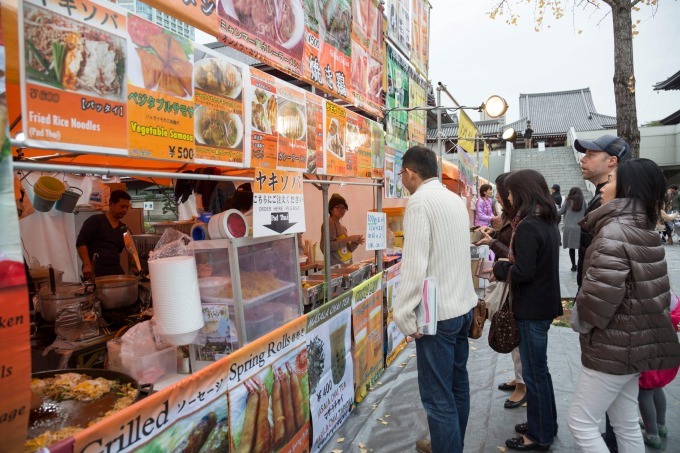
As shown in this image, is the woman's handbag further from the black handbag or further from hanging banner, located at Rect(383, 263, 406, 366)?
hanging banner, located at Rect(383, 263, 406, 366)

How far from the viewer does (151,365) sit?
216 cm

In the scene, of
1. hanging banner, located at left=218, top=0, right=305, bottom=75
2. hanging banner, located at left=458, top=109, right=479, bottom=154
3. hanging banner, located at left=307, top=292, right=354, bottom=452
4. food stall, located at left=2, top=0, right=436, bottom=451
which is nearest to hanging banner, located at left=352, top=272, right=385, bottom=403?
food stall, located at left=2, top=0, right=436, bottom=451

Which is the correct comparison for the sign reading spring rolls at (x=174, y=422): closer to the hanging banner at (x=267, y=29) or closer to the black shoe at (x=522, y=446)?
the hanging banner at (x=267, y=29)

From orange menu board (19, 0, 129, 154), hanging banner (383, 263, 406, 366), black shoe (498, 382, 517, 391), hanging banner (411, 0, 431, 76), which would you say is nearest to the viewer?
orange menu board (19, 0, 129, 154)

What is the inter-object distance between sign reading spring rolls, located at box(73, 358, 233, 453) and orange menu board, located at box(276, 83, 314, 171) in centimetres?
145

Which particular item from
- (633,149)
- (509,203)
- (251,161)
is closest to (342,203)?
(509,203)

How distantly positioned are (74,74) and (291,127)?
5.02 feet

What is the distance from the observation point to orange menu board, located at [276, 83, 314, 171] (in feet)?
9.16

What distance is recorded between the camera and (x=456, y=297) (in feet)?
8.05

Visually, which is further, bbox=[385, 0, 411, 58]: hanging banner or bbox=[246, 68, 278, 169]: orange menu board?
bbox=[385, 0, 411, 58]: hanging banner

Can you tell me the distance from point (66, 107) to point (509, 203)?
3.05 metres

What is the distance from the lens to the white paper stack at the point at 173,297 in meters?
2.07

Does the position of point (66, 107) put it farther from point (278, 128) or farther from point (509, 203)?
point (509, 203)

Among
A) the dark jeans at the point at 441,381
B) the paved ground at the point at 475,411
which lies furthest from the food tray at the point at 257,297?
the paved ground at the point at 475,411
